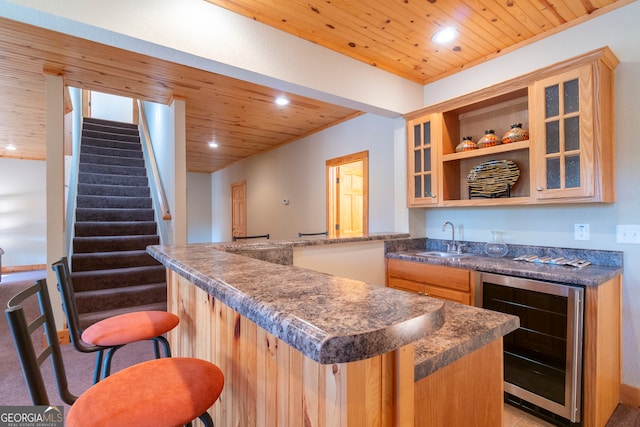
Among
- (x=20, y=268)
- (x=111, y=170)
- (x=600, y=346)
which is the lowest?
(x=20, y=268)

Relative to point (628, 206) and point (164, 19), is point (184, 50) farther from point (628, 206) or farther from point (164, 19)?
point (628, 206)

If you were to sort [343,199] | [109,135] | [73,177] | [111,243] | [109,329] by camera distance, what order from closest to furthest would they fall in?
1. [109,329]
2. [111,243]
3. [73,177]
4. [343,199]
5. [109,135]

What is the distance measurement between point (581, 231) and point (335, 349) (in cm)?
255

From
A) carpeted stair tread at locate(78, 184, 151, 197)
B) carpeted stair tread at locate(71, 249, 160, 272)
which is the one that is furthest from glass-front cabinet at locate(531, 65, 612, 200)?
carpeted stair tread at locate(78, 184, 151, 197)

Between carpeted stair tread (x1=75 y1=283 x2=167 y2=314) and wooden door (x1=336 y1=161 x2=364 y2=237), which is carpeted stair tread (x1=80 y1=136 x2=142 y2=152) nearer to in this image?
carpeted stair tread (x1=75 y1=283 x2=167 y2=314)

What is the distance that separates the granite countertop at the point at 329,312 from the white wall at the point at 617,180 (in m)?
2.21

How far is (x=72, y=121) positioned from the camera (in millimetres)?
5215

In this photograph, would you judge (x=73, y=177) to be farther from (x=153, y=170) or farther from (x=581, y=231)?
(x=581, y=231)

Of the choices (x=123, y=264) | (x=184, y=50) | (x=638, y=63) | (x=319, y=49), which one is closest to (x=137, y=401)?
(x=184, y=50)

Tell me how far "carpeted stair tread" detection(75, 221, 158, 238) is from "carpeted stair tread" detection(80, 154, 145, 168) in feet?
5.08

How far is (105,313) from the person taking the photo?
3.22 m

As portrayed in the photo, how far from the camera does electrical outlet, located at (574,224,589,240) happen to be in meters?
2.18

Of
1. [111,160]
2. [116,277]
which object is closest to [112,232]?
[116,277]

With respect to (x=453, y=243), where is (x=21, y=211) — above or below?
above
